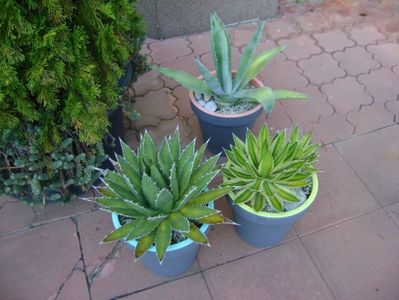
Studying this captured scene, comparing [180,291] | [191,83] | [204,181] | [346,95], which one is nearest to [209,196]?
[204,181]

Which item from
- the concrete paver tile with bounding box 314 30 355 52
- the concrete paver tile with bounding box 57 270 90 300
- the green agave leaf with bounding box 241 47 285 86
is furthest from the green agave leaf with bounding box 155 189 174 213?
the concrete paver tile with bounding box 314 30 355 52

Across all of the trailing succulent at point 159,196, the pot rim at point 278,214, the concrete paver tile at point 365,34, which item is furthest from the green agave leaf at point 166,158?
the concrete paver tile at point 365,34

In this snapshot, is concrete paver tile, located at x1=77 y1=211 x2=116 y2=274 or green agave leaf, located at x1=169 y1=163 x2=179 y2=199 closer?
green agave leaf, located at x1=169 y1=163 x2=179 y2=199

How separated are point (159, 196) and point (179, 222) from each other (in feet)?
0.49

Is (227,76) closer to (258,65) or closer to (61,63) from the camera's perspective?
(258,65)

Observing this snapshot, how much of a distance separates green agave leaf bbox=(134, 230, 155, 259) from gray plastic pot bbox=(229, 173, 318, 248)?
0.42 meters

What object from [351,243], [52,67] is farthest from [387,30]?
[52,67]

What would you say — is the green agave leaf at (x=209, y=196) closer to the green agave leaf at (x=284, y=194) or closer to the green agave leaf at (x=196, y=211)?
the green agave leaf at (x=196, y=211)

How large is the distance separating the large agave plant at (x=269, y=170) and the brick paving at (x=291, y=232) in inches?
17.3

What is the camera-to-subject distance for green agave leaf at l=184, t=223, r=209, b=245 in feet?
5.04

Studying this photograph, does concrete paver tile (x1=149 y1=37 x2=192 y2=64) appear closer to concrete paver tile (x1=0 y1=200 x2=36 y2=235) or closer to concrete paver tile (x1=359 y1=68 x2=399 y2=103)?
concrete paver tile (x1=359 y1=68 x2=399 y2=103)

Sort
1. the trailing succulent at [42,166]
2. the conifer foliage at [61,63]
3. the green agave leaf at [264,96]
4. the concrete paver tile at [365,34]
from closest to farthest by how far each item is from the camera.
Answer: the conifer foliage at [61,63], the trailing succulent at [42,166], the green agave leaf at [264,96], the concrete paver tile at [365,34]

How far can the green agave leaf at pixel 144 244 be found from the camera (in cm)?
151

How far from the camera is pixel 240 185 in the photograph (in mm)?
1700
